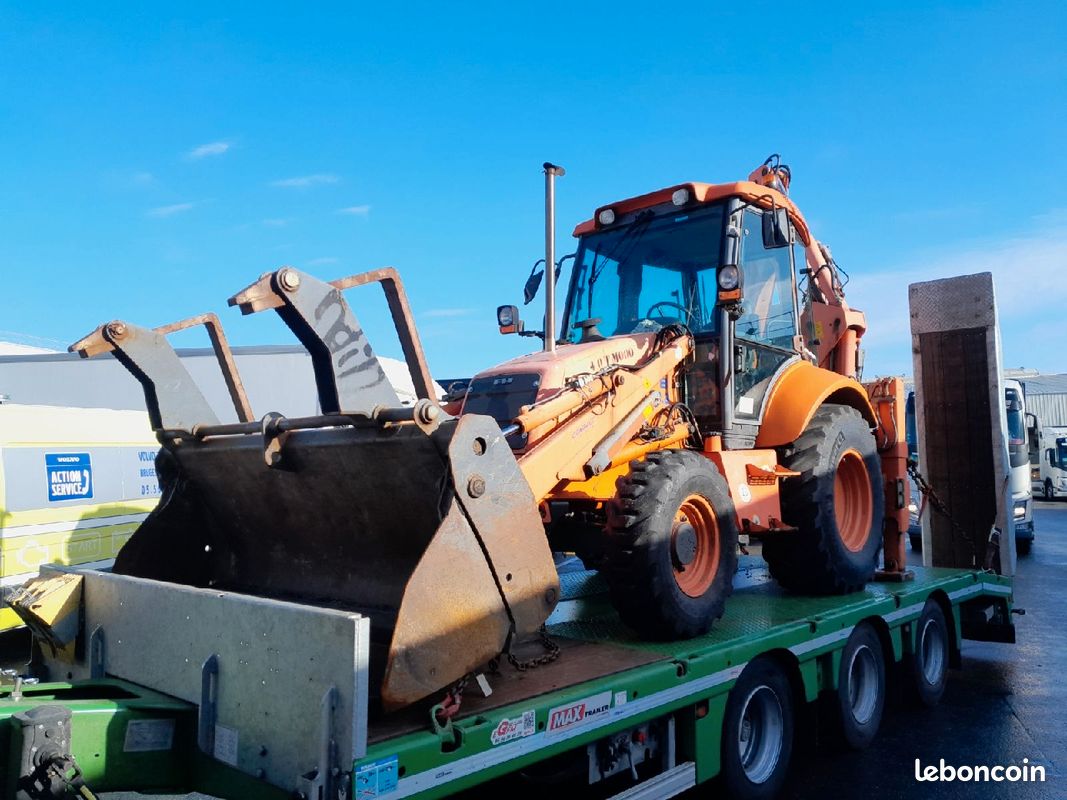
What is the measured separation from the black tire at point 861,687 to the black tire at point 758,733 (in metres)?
0.65

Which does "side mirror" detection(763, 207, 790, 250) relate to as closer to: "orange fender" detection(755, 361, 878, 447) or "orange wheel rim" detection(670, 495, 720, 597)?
"orange fender" detection(755, 361, 878, 447)

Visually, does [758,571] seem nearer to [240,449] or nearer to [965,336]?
[965,336]

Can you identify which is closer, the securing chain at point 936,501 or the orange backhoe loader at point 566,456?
the orange backhoe loader at point 566,456

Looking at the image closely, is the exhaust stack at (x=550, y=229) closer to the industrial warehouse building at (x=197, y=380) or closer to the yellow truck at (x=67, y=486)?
the yellow truck at (x=67, y=486)

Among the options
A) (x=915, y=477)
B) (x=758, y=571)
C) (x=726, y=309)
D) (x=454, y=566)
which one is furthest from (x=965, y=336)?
(x=454, y=566)

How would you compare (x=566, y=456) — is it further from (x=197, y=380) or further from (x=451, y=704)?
(x=197, y=380)

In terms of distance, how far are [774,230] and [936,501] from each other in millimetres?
4526

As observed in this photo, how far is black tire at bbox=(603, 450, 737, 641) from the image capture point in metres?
4.35

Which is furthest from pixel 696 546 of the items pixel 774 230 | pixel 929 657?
pixel 929 657

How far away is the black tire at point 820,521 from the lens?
5.97m

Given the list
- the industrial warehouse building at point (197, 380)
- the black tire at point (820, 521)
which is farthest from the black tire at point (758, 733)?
the industrial warehouse building at point (197, 380)

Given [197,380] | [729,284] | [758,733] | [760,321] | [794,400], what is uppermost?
[197,380]

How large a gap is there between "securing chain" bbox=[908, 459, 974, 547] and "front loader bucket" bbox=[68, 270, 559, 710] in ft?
19.8

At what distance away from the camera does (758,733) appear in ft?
16.4
